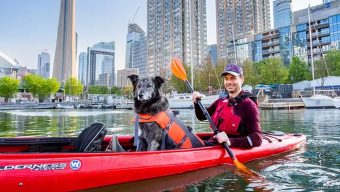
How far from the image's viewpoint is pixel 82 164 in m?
4.83

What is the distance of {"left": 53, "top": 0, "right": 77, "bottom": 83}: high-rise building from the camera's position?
18350 cm

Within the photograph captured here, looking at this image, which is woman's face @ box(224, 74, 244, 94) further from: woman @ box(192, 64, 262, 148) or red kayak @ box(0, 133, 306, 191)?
red kayak @ box(0, 133, 306, 191)

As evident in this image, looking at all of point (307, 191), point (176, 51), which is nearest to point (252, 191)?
point (307, 191)

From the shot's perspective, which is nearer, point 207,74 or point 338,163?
point 338,163

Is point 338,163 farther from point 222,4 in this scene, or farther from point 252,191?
point 222,4

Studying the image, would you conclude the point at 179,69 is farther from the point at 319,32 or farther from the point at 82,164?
the point at 319,32

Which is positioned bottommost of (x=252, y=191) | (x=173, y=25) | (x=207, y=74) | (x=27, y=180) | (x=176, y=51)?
(x=252, y=191)

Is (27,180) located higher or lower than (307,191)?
higher

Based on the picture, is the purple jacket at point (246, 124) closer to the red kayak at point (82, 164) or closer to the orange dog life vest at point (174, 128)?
the red kayak at point (82, 164)

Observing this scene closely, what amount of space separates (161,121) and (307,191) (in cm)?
267

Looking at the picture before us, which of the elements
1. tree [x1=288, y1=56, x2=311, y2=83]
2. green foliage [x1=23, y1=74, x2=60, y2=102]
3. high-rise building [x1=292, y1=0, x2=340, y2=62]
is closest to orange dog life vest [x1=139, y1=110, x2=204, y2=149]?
tree [x1=288, y1=56, x2=311, y2=83]

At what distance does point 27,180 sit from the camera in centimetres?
441

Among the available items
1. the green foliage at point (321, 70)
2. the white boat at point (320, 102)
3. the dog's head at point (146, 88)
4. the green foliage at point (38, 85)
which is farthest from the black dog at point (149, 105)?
the green foliage at point (38, 85)

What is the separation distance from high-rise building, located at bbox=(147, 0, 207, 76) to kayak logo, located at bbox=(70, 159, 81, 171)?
119 meters
